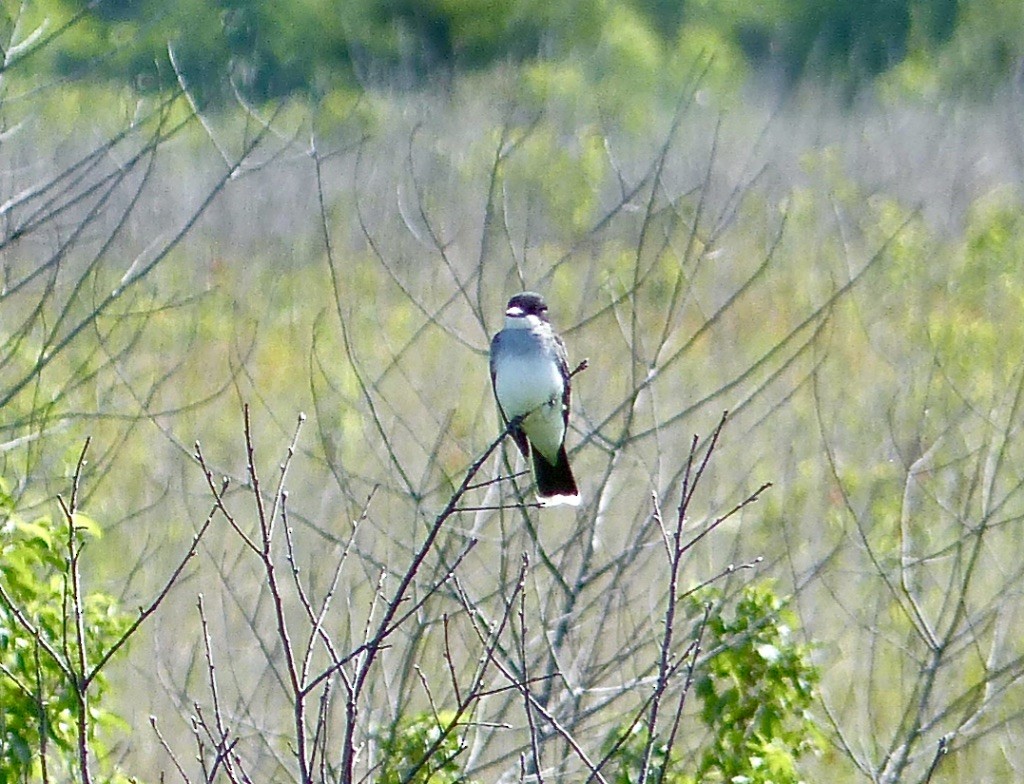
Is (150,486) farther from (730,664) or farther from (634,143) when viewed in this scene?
(634,143)

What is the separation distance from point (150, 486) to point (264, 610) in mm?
1821

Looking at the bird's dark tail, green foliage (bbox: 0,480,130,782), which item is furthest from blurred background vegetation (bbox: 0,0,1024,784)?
the bird's dark tail

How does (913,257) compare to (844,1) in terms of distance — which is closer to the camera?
(913,257)

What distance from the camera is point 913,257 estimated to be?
1127cm

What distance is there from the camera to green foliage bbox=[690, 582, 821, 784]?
4.67 m

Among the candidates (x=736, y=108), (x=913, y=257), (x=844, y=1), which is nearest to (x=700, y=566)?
(x=913, y=257)

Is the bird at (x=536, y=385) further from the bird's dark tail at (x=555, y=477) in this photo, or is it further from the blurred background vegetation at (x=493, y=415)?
the blurred background vegetation at (x=493, y=415)

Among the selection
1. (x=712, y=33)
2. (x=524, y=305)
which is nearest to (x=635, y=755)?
(x=524, y=305)

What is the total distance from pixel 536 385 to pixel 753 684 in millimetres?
1266

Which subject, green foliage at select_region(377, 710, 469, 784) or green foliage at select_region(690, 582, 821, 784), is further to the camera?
green foliage at select_region(690, 582, 821, 784)

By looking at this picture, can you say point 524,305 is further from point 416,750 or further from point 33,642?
point 33,642

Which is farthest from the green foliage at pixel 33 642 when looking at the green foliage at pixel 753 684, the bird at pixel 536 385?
the bird at pixel 536 385

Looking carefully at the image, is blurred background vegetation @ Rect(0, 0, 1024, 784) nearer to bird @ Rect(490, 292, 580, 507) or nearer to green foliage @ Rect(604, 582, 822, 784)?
green foliage @ Rect(604, 582, 822, 784)

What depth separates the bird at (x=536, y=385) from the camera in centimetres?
→ 555
